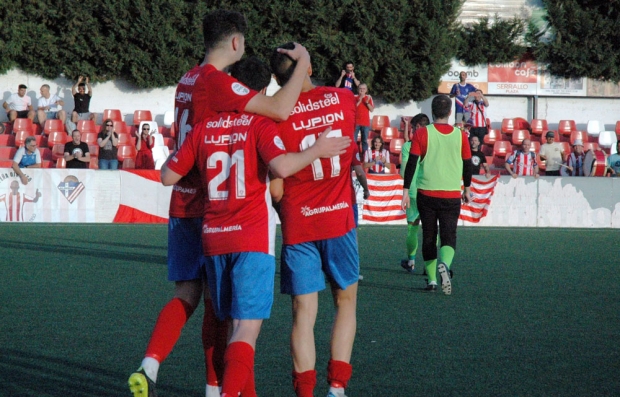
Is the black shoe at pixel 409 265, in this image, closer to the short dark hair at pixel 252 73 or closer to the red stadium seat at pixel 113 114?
the short dark hair at pixel 252 73

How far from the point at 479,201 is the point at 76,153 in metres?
8.60

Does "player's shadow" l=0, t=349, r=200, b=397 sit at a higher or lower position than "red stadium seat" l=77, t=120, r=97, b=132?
lower

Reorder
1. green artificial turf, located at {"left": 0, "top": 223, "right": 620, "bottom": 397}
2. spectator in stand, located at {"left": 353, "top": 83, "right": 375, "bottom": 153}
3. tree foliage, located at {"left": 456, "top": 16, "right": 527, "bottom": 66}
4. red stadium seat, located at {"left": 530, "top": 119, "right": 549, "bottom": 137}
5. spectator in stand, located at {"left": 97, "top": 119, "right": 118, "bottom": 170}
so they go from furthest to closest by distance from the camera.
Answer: tree foliage, located at {"left": 456, "top": 16, "right": 527, "bottom": 66}
red stadium seat, located at {"left": 530, "top": 119, "right": 549, "bottom": 137}
spectator in stand, located at {"left": 353, "top": 83, "right": 375, "bottom": 153}
spectator in stand, located at {"left": 97, "top": 119, "right": 118, "bottom": 170}
green artificial turf, located at {"left": 0, "top": 223, "right": 620, "bottom": 397}

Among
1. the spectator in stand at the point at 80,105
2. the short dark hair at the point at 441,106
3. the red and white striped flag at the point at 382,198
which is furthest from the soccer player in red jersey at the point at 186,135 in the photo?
the spectator in stand at the point at 80,105

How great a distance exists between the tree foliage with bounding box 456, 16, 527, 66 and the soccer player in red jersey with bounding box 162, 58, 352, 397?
21.2m

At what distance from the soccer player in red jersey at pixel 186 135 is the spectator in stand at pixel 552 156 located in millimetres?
17475

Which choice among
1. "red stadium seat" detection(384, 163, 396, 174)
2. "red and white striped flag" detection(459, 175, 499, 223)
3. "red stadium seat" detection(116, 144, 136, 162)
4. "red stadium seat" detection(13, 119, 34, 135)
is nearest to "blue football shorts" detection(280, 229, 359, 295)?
"red and white striped flag" detection(459, 175, 499, 223)

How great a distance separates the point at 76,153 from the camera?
18812mm

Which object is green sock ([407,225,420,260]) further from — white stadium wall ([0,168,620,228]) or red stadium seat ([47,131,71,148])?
red stadium seat ([47,131,71,148])

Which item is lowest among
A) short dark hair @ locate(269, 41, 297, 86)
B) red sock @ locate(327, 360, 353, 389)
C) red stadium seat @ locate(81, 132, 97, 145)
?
red sock @ locate(327, 360, 353, 389)

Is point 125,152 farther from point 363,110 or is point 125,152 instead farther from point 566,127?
point 566,127

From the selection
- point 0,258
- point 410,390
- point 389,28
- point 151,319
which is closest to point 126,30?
point 389,28

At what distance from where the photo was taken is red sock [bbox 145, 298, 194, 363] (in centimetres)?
410

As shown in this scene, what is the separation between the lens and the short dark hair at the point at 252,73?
411 cm
